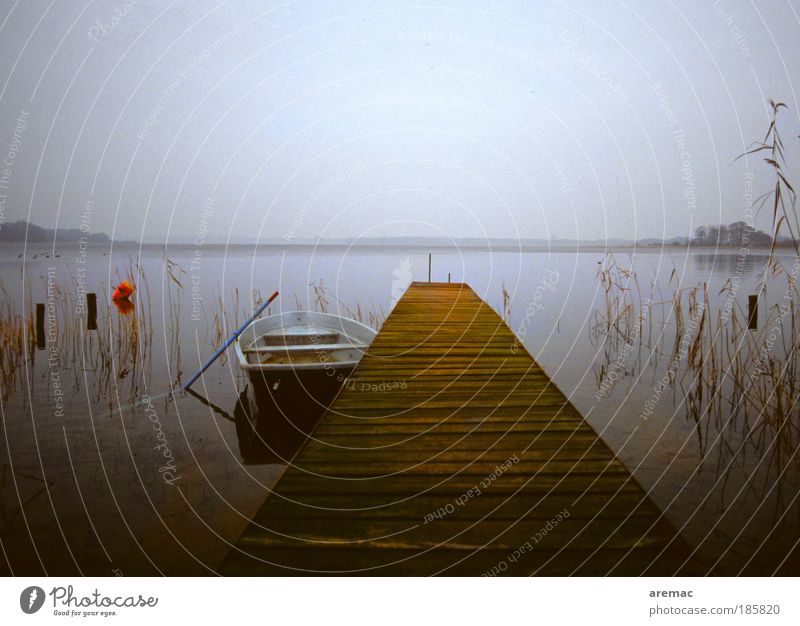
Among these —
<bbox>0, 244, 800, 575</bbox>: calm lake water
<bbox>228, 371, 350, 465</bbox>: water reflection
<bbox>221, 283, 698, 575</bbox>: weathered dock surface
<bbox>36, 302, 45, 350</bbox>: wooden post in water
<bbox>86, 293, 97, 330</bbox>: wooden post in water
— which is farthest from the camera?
<bbox>86, 293, 97, 330</bbox>: wooden post in water

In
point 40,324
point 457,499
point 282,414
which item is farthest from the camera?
point 40,324

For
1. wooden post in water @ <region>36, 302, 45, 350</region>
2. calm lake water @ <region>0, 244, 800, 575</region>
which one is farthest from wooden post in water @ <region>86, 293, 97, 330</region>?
wooden post in water @ <region>36, 302, 45, 350</region>

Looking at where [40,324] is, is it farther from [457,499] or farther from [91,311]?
[457,499]

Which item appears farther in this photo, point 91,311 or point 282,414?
point 91,311

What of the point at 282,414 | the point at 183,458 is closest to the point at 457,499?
the point at 183,458

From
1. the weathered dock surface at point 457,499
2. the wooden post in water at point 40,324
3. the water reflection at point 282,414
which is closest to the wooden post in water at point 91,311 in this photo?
the wooden post in water at point 40,324

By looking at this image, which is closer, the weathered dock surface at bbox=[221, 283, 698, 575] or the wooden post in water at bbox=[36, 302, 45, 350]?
the weathered dock surface at bbox=[221, 283, 698, 575]

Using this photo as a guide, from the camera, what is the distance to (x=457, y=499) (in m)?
2.30

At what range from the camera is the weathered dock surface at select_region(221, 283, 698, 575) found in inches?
76.8

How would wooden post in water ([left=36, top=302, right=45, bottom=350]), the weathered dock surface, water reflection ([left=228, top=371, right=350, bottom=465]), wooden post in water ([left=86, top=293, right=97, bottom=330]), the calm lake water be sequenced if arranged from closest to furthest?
the weathered dock surface
the calm lake water
water reflection ([left=228, top=371, right=350, bottom=465])
wooden post in water ([left=36, top=302, right=45, bottom=350])
wooden post in water ([left=86, top=293, right=97, bottom=330])

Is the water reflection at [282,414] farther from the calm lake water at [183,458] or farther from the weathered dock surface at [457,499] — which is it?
the weathered dock surface at [457,499]

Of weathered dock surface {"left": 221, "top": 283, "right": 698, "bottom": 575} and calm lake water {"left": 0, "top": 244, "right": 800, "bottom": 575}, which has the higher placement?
weathered dock surface {"left": 221, "top": 283, "right": 698, "bottom": 575}

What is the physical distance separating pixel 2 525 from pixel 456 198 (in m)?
5.05

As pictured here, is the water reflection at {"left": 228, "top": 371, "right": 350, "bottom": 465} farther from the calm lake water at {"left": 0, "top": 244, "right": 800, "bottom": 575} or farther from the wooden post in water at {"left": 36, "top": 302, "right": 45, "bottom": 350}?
the wooden post in water at {"left": 36, "top": 302, "right": 45, "bottom": 350}
